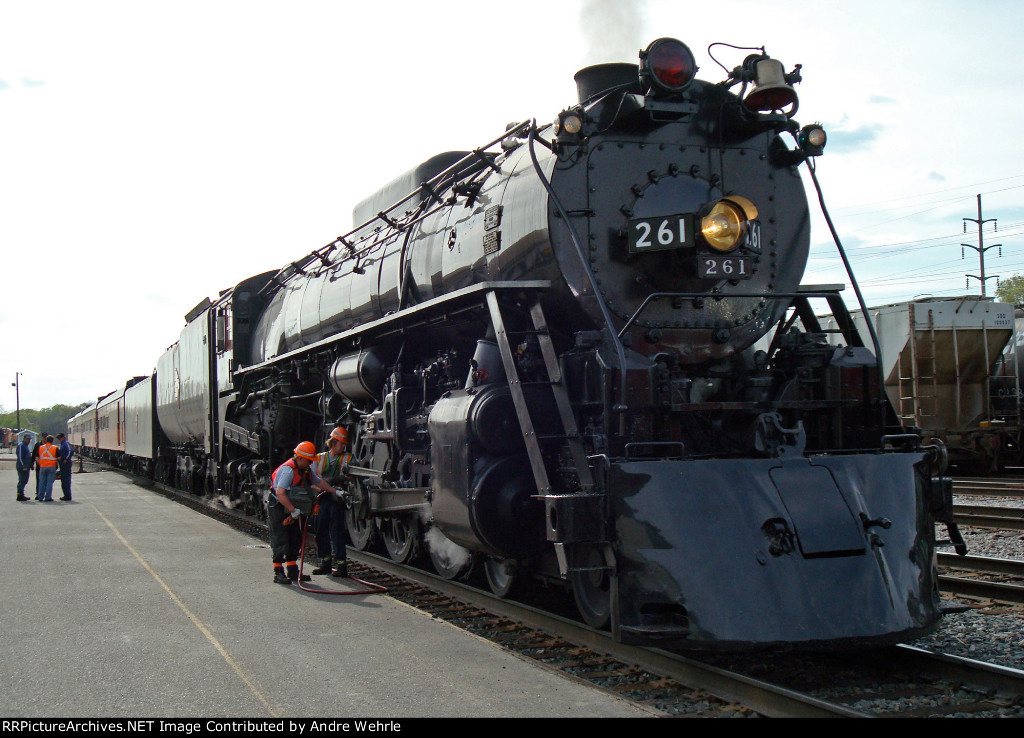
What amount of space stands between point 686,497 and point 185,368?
14.0 m

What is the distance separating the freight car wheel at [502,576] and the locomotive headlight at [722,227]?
2473 millimetres

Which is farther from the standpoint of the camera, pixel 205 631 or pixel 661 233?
pixel 205 631

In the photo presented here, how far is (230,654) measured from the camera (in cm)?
523

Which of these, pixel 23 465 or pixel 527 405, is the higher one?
pixel 527 405

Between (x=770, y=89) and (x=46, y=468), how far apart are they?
50.6 feet

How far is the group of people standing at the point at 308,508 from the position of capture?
7.88m

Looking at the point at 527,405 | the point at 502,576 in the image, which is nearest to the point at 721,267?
the point at 527,405

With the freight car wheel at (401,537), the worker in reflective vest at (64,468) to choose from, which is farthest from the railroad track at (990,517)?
the worker in reflective vest at (64,468)

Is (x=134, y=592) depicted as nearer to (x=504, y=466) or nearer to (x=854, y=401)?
(x=504, y=466)

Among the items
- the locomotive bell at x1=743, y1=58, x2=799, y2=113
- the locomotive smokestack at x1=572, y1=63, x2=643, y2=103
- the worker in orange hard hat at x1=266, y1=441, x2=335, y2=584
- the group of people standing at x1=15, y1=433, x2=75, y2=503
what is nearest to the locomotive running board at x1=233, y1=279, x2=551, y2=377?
the worker in orange hard hat at x1=266, y1=441, x2=335, y2=584

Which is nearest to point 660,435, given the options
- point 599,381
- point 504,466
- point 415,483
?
point 599,381

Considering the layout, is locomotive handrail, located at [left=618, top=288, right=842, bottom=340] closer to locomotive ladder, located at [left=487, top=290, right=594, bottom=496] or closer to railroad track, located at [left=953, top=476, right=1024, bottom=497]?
locomotive ladder, located at [left=487, top=290, right=594, bottom=496]

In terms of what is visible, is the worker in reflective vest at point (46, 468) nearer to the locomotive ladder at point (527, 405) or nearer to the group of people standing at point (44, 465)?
the group of people standing at point (44, 465)

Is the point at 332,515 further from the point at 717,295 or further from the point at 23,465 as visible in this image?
the point at 23,465
